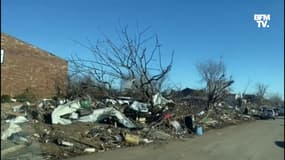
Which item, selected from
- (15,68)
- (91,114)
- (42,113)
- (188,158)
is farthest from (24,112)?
(188,158)

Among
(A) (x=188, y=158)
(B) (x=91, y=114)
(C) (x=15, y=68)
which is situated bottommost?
(A) (x=188, y=158)

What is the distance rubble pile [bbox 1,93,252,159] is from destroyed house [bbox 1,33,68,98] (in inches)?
126

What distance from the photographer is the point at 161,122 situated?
61.8 feet

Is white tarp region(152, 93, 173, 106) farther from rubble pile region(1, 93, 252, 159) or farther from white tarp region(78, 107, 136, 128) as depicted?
white tarp region(78, 107, 136, 128)

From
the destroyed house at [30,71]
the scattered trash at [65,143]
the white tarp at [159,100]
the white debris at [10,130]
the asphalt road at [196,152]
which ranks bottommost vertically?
the asphalt road at [196,152]

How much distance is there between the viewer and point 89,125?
15312 millimetres

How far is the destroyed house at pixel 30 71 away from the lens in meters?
20.8

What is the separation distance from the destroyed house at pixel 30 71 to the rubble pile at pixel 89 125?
10.5 ft

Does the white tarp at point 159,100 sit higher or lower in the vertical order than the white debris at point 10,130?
higher

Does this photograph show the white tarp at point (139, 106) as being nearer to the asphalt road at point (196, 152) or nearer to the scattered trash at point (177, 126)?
the scattered trash at point (177, 126)

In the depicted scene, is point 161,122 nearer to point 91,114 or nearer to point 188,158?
point 91,114

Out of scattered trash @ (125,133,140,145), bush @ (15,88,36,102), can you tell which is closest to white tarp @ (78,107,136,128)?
scattered trash @ (125,133,140,145)

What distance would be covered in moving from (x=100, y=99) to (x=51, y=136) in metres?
7.25

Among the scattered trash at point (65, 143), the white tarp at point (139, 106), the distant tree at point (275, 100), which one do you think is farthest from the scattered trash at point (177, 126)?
the distant tree at point (275, 100)
